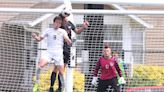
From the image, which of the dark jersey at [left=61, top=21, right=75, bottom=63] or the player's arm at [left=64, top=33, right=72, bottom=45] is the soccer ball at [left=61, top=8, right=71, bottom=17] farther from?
the player's arm at [left=64, top=33, right=72, bottom=45]

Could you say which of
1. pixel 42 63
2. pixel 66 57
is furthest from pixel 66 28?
pixel 42 63

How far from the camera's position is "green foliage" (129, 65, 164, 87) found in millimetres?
11725

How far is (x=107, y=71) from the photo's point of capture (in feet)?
39.0

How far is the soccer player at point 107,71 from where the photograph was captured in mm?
11430

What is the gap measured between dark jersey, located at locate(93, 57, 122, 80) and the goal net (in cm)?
20

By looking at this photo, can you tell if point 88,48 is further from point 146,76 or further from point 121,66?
point 146,76

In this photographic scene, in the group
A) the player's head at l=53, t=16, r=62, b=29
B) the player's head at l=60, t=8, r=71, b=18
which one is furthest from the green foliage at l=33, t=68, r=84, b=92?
the player's head at l=60, t=8, r=71, b=18

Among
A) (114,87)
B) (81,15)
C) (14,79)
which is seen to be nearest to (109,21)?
(81,15)

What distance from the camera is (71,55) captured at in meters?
9.84

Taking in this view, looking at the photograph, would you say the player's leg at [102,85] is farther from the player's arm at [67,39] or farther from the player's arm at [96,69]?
the player's arm at [67,39]

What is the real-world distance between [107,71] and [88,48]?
933 millimetres

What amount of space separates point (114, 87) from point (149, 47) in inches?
49.3

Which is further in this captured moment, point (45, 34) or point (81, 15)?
point (81, 15)

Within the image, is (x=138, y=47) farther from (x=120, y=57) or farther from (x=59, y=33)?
(x=59, y=33)
